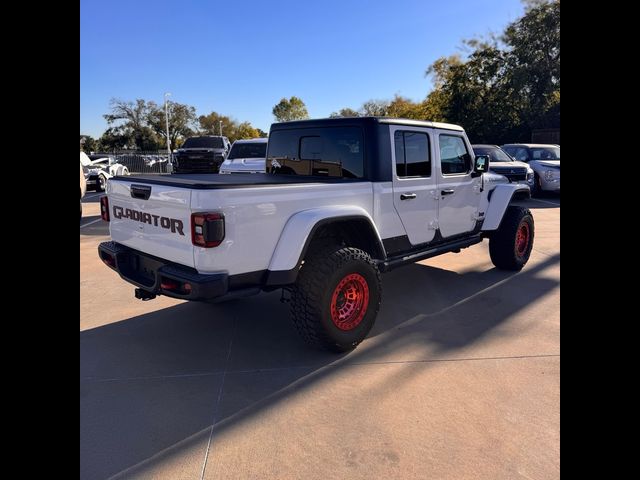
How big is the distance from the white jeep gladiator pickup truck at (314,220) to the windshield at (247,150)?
6.89 metres

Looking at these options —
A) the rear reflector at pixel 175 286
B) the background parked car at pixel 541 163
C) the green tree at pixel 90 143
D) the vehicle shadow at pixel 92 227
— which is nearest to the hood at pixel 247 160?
the vehicle shadow at pixel 92 227

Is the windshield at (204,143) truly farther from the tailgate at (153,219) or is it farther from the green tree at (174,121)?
the green tree at (174,121)

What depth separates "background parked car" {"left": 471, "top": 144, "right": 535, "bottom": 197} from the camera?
13023 millimetres

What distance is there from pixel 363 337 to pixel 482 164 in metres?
2.71

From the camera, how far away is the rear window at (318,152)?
13.6ft

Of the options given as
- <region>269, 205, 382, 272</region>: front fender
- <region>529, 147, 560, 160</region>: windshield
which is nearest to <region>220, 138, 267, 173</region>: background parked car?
<region>269, 205, 382, 272</region>: front fender

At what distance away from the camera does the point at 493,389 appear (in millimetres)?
3039
